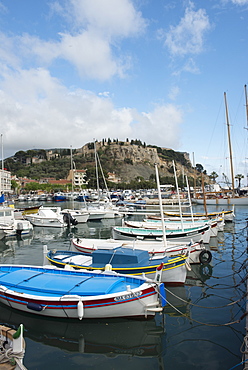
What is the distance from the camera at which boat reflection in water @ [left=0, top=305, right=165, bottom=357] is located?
9062mm

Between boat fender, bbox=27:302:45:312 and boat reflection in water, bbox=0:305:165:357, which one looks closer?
boat reflection in water, bbox=0:305:165:357

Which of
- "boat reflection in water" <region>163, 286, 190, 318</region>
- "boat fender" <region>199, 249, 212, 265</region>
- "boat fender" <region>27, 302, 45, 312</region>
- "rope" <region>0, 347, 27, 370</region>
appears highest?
"rope" <region>0, 347, 27, 370</region>

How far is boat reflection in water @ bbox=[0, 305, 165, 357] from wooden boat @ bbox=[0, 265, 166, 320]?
39 cm

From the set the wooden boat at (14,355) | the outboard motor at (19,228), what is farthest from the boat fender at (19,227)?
the wooden boat at (14,355)

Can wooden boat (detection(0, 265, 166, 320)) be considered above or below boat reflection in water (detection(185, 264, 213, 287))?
above

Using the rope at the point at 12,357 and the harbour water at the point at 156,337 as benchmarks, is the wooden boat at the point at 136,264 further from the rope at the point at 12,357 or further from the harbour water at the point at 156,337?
the rope at the point at 12,357

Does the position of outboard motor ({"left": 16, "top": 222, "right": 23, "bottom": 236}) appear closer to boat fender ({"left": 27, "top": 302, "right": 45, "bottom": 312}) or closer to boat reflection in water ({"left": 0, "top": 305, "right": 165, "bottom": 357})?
boat reflection in water ({"left": 0, "top": 305, "right": 165, "bottom": 357})

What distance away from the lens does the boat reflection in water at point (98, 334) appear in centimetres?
906

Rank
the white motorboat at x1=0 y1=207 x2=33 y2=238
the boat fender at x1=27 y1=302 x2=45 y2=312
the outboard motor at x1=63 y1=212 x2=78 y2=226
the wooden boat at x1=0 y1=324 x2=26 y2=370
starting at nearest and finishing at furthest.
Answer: the wooden boat at x1=0 y1=324 x2=26 y2=370 < the boat fender at x1=27 y1=302 x2=45 y2=312 < the white motorboat at x1=0 y1=207 x2=33 y2=238 < the outboard motor at x1=63 y1=212 x2=78 y2=226

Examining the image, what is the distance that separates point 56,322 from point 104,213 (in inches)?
1458

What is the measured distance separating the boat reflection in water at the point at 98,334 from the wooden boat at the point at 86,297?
39cm

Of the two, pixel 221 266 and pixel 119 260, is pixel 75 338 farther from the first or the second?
pixel 221 266

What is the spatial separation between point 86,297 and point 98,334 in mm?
1398

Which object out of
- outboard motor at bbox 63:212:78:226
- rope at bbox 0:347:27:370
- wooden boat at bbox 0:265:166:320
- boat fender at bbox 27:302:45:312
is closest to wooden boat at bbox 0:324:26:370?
rope at bbox 0:347:27:370
